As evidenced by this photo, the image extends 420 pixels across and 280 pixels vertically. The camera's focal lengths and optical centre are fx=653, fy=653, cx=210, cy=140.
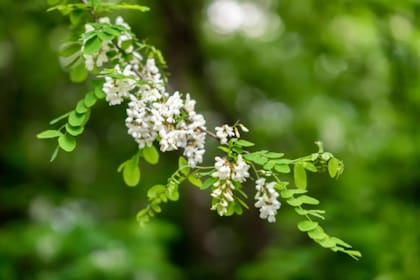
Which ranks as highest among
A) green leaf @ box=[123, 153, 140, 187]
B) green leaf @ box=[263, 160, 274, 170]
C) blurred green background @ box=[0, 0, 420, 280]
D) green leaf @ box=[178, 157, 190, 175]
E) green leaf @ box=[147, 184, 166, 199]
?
blurred green background @ box=[0, 0, 420, 280]

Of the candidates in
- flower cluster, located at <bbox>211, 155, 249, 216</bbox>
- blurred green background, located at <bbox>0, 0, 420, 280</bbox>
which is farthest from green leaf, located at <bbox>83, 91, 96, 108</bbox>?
blurred green background, located at <bbox>0, 0, 420, 280</bbox>

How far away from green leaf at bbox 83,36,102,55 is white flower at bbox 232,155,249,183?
18.9 inches

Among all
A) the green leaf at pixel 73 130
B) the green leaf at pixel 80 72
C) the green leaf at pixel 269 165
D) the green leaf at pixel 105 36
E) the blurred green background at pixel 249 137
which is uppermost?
the blurred green background at pixel 249 137

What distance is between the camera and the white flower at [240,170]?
1503mm

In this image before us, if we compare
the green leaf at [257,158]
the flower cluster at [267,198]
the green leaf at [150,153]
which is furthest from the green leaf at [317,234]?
the green leaf at [150,153]

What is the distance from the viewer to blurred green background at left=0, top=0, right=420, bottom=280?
3891 millimetres

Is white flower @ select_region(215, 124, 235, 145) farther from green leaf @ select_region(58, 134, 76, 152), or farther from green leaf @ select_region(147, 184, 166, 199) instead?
green leaf @ select_region(58, 134, 76, 152)

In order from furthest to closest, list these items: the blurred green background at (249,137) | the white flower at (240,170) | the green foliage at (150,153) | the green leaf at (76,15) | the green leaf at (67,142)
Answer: the blurred green background at (249,137)
the green leaf at (76,15)
the green foliage at (150,153)
the green leaf at (67,142)
the white flower at (240,170)

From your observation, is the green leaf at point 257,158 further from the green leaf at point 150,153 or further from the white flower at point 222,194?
the green leaf at point 150,153

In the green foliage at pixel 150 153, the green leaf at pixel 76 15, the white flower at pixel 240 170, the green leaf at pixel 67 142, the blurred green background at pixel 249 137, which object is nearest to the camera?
the white flower at pixel 240 170

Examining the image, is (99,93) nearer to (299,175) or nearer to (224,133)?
(224,133)

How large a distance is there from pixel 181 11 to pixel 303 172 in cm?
359

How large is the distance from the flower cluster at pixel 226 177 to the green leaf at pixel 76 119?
388mm

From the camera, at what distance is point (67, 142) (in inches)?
64.3
